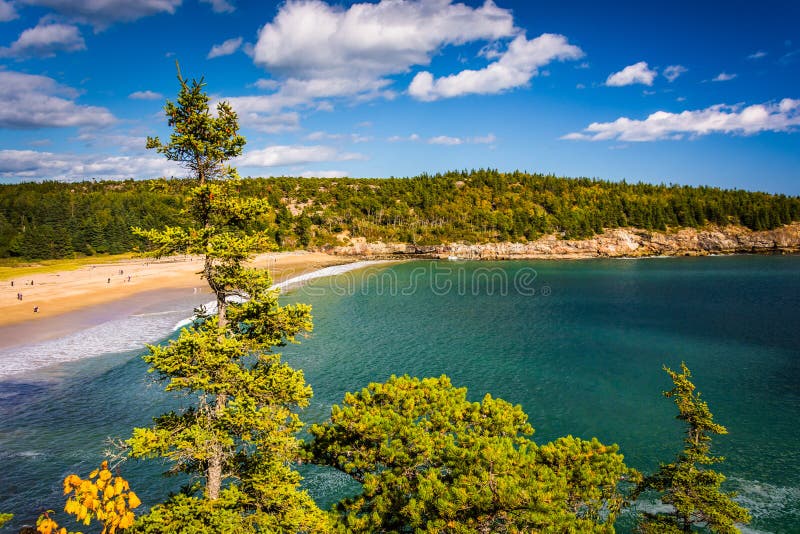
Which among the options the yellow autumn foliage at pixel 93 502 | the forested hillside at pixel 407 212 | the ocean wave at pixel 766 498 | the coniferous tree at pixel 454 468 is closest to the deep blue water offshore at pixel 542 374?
the ocean wave at pixel 766 498

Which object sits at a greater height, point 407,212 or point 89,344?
point 407,212

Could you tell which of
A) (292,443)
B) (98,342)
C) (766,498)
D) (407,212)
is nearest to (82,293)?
(98,342)

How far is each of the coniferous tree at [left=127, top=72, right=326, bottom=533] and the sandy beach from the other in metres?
36.4

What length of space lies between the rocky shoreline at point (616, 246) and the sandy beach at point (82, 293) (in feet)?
181

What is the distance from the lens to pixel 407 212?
6959 inches

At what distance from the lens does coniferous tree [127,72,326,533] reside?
13484 millimetres

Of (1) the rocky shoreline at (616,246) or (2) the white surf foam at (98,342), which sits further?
(1) the rocky shoreline at (616,246)

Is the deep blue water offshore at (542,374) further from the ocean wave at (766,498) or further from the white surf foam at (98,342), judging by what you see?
the white surf foam at (98,342)

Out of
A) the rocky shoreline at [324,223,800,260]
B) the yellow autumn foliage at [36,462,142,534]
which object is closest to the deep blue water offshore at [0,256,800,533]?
the yellow autumn foliage at [36,462,142,534]

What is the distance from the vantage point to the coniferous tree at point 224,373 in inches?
531

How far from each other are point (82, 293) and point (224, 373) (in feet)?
242

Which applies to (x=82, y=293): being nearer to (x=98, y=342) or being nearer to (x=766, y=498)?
(x=98, y=342)

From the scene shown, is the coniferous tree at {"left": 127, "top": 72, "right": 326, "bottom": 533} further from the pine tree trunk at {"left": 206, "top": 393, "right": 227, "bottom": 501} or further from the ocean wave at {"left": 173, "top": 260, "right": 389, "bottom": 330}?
the ocean wave at {"left": 173, "top": 260, "right": 389, "bottom": 330}

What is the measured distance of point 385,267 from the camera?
128750 millimetres
